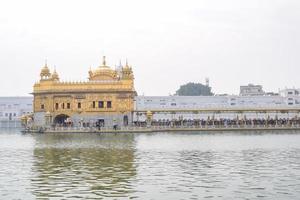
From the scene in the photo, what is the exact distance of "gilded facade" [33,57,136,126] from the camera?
65.9 m

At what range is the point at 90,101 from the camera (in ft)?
217

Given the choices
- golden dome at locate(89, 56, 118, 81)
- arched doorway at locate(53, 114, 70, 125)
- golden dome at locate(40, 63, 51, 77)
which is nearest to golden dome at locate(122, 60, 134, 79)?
golden dome at locate(89, 56, 118, 81)

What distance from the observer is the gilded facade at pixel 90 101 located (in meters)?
65.9

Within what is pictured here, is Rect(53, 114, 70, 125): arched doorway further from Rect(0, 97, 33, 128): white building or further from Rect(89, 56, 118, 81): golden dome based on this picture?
Rect(0, 97, 33, 128): white building

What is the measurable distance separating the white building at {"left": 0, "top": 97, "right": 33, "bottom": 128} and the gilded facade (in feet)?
147

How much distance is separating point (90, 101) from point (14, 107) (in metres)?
51.2

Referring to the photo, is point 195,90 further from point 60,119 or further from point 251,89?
point 60,119

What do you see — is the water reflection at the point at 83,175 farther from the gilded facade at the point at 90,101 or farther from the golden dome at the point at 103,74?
the golden dome at the point at 103,74

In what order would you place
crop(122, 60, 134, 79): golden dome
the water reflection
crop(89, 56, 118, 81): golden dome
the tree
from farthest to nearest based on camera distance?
the tree < crop(89, 56, 118, 81): golden dome < crop(122, 60, 134, 79): golden dome < the water reflection

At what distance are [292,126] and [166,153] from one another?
4139 cm

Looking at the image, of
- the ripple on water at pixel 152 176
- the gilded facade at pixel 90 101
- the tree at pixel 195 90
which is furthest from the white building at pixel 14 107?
the ripple on water at pixel 152 176

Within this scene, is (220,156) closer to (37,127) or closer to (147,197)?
(147,197)

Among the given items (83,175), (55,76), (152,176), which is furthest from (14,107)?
(152,176)

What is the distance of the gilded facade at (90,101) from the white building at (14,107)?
4478 centimetres
